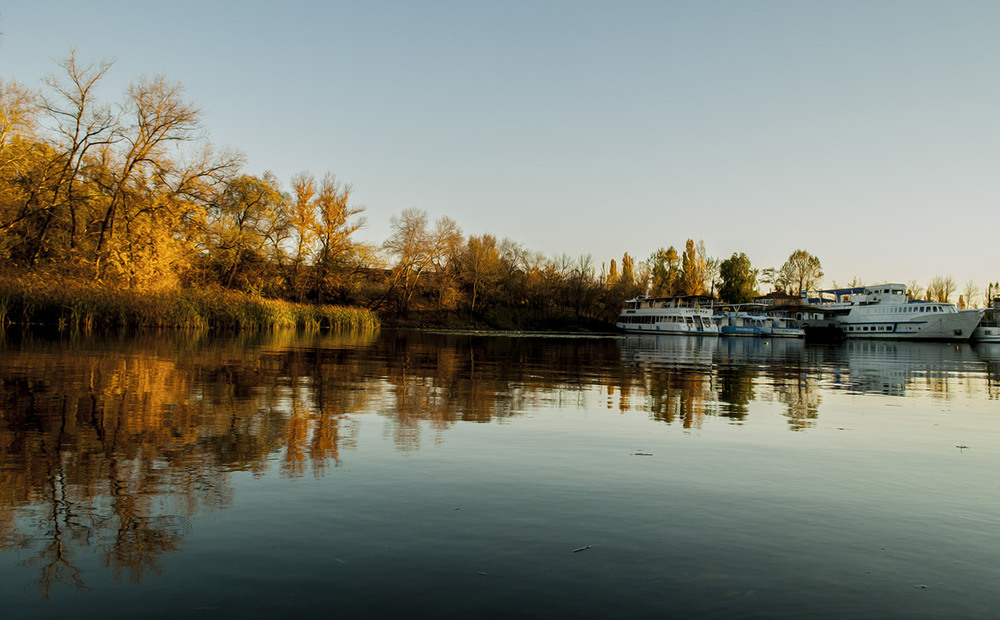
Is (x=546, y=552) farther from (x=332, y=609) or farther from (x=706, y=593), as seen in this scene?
(x=332, y=609)

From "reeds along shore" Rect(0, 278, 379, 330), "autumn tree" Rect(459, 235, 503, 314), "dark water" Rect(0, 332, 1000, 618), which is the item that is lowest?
"dark water" Rect(0, 332, 1000, 618)

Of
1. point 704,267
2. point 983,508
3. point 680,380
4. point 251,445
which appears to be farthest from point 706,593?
point 704,267

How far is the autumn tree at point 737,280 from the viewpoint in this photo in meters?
113

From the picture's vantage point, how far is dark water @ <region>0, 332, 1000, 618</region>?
305 centimetres

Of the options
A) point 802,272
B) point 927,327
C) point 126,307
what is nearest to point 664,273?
point 802,272

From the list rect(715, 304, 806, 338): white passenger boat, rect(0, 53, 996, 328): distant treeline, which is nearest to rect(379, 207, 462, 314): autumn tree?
rect(0, 53, 996, 328): distant treeline

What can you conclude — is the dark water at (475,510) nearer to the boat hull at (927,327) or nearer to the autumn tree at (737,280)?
the boat hull at (927,327)

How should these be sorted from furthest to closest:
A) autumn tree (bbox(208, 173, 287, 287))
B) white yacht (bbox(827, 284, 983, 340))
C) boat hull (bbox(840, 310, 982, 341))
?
white yacht (bbox(827, 284, 983, 340))
boat hull (bbox(840, 310, 982, 341))
autumn tree (bbox(208, 173, 287, 287))

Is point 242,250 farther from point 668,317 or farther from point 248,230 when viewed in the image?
point 668,317

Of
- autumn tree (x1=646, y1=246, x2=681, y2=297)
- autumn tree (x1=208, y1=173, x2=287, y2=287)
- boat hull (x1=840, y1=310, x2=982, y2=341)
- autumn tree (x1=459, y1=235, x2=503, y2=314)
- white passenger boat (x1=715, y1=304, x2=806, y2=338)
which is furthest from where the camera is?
autumn tree (x1=646, y1=246, x2=681, y2=297)

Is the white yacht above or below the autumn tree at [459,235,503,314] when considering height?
below

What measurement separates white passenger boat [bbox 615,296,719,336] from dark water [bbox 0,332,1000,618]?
71.8 metres

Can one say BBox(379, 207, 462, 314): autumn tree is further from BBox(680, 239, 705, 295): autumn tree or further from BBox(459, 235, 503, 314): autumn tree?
BBox(680, 239, 705, 295): autumn tree

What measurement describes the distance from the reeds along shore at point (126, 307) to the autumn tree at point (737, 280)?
88.4m
